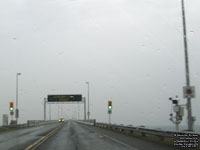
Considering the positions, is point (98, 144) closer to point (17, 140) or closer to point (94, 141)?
point (94, 141)

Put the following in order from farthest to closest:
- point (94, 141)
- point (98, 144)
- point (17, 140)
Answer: point (17, 140)
point (94, 141)
point (98, 144)

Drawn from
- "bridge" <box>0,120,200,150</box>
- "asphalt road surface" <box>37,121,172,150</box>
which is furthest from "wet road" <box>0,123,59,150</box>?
"asphalt road surface" <box>37,121,172,150</box>

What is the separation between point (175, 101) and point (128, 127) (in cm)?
1141

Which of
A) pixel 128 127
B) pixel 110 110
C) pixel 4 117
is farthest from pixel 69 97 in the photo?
pixel 128 127

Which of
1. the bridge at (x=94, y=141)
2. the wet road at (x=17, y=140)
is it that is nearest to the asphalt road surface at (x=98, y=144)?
the bridge at (x=94, y=141)

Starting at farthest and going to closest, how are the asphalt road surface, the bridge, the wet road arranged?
the wet road
the bridge
the asphalt road surface

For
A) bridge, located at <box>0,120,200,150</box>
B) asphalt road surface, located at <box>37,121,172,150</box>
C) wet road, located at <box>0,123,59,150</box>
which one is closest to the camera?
asphalt road surface, located at <box>37,121,172,150</box>

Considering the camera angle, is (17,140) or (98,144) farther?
(17,140)

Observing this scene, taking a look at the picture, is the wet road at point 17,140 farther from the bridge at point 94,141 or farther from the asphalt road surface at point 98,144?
the asphalt road surface at point 98,144

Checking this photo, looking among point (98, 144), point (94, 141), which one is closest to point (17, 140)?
point (94, 141)

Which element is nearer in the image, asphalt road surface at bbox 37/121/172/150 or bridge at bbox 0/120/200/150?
asphalt road surface at bbox 37/121/172/150

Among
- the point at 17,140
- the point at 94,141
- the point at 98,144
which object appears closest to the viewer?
the point at 98,144

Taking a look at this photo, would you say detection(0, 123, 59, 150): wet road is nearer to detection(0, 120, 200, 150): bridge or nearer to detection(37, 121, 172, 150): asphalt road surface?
detection(0, 120, 200, 150): bridge

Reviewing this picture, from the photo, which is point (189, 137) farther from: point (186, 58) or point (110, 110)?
point (110, 110)
